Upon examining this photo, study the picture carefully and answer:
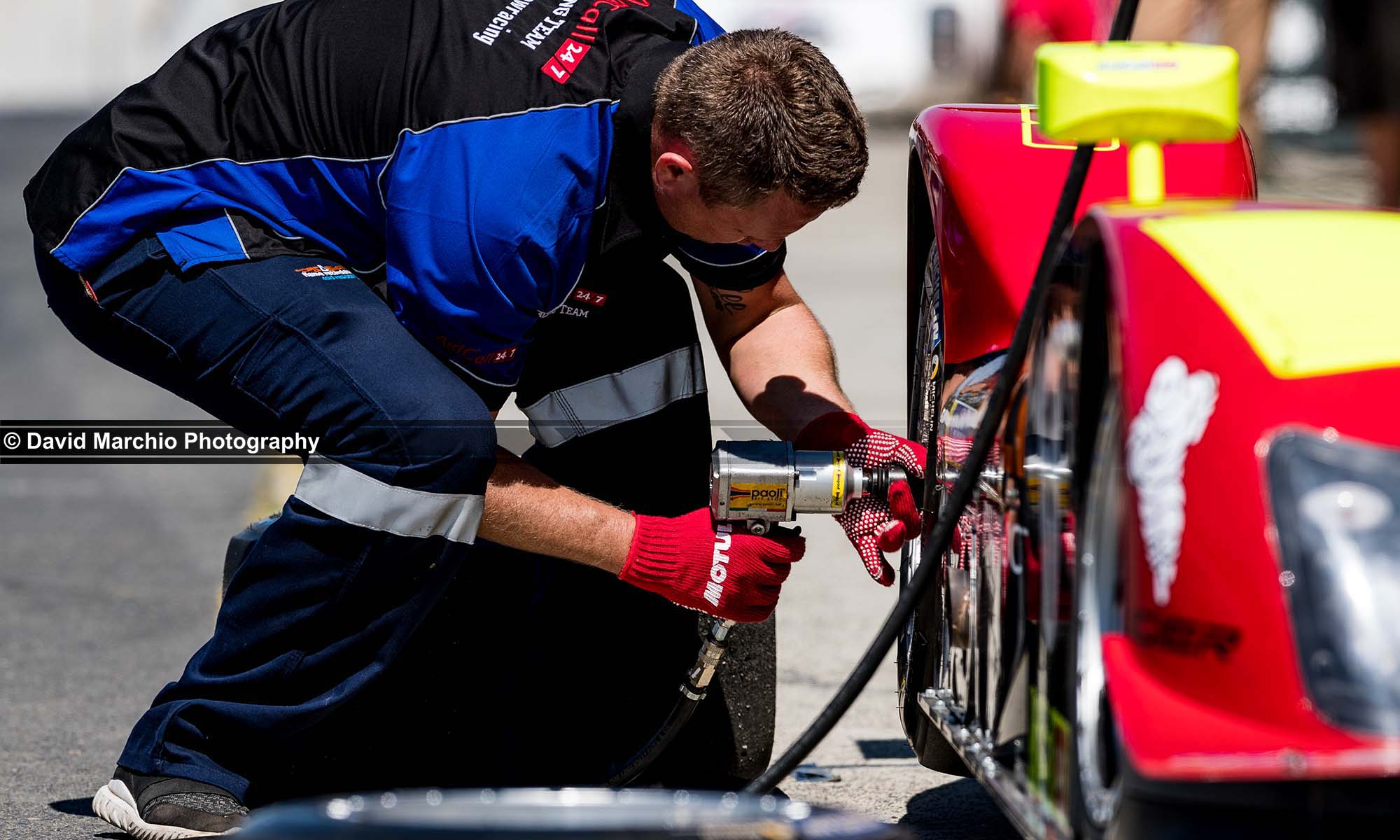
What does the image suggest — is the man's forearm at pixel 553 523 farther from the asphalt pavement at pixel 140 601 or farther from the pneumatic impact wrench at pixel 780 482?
the asphalt pavement at pixel 140 601

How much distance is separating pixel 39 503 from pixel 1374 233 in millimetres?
4498

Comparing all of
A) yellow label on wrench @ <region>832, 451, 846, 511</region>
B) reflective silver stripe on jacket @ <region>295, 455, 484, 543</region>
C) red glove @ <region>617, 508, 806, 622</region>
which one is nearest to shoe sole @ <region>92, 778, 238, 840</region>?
reflective silver stripe on jacket @ <region>295, 455, 484, 543</region>

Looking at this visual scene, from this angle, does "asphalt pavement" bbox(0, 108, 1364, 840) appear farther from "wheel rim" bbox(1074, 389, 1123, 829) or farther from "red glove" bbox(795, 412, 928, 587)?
"wheel rim" bbox(1074, 389, 1123, 829)

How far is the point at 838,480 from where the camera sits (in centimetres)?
239

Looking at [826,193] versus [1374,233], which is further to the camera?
[826,193]

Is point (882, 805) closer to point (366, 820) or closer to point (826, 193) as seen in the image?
point (826, 193)

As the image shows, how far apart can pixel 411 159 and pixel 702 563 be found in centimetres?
73

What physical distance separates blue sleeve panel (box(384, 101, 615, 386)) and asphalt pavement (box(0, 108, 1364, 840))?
944 mm

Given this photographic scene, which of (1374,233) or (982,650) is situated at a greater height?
(1374,233)

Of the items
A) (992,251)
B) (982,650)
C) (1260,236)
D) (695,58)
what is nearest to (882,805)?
(982,650)

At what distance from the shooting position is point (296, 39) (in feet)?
8.69

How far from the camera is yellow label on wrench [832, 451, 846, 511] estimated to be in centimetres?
239

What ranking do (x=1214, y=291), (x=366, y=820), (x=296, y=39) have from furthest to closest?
(x=296, y=39)
(x=1214, y=291)
(x=366, y=820)

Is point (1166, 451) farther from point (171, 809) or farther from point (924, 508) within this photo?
point (171, 809)
